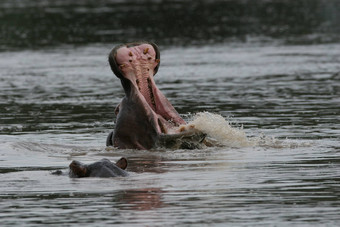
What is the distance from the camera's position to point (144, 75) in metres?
14.1

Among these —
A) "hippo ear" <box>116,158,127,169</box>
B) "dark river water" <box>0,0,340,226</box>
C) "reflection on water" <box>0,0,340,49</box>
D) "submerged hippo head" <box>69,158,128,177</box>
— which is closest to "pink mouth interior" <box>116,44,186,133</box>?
"dark river water" <box>0,0,340,226</box>

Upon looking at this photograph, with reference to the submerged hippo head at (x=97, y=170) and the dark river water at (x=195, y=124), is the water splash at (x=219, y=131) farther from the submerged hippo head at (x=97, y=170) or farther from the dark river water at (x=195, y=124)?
the submerged hippo head at (x=97, y=170)

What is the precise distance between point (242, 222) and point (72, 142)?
6.62 metres

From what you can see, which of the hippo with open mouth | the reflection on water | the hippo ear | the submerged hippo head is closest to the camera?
the submerged hippo head

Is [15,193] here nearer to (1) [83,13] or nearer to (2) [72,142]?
(2) [72,142]

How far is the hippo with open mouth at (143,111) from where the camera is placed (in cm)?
1391

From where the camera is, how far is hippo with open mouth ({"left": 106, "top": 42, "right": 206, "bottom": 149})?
1391cm

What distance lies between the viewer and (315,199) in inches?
408

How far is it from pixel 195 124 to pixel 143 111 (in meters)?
0.70

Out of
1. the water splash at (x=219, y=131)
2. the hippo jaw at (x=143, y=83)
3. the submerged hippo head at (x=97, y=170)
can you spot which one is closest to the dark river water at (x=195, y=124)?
the water splash at (x=219, y=131)

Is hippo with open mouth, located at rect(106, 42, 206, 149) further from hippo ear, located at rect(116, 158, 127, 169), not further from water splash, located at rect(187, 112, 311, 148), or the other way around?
hippo ear, located at rect(116, 158, 127, 169)

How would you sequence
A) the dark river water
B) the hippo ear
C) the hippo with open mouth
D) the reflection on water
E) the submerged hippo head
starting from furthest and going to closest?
the reflection on water → the hippo with open mouth → the hippo ear → the submerged hippo head → the dark river water

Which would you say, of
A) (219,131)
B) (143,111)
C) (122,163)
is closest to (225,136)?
(219,131)

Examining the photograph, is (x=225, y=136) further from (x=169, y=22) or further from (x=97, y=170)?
(x=169, y=22)
